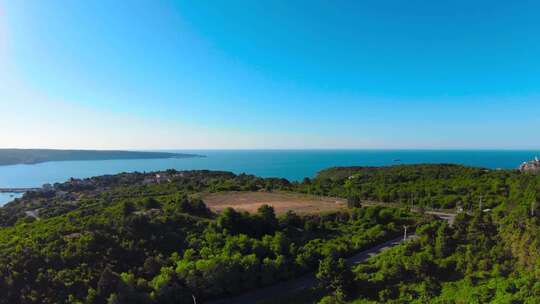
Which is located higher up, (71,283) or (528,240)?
(528,240)

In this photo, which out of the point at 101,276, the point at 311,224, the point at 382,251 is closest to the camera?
the point at 101,276

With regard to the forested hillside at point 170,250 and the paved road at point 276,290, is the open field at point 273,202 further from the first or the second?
the paved road at point 276,290

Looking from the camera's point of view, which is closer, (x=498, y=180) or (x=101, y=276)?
(x=101, y=276)

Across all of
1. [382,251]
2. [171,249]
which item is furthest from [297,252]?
[171,249]

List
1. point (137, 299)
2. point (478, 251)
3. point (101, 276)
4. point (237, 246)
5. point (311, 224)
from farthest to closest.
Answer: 1. point (311, 224)
2. point (237, 246)
3. point (478, 251)
4. point (101, 276)
5. point (137, 299)

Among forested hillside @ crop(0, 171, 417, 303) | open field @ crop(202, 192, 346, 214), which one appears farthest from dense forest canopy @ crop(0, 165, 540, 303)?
open field @ crop(202, 192, 346, 214)

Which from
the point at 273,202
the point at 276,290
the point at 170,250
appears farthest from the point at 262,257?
the point at 273,202

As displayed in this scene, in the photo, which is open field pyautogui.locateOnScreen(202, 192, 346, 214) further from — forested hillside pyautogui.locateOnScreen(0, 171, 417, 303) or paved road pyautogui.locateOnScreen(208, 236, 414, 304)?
paved road pyautogui.locateOnScreen(208, 236, 414, 304)

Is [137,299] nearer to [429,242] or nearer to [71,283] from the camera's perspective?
[71,283]

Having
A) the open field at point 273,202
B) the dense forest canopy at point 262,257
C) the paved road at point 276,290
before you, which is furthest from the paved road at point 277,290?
the open field at point 273,202
